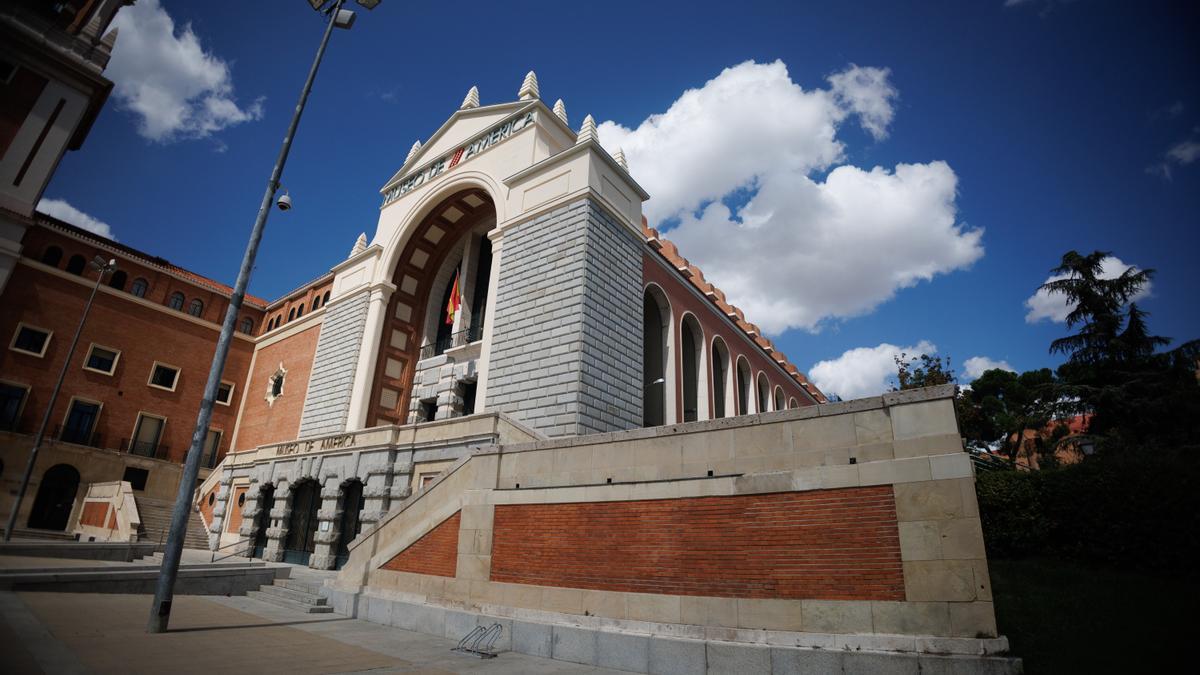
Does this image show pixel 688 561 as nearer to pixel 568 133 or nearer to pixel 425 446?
pixel 425 446

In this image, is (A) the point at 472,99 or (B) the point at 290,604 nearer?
(B) the point at 290,604

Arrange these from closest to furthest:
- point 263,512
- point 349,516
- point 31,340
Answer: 1. point 349,516
2. point 263,512
3. point 31,340

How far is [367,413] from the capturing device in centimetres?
2189

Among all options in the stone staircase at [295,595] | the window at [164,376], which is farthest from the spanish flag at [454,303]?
the window at [164,376]

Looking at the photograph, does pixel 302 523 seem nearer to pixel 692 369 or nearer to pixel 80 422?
pixel 692 369

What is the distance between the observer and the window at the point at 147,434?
29.3 m

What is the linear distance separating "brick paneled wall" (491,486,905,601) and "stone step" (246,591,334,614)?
436 cm

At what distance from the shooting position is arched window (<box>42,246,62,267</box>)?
28000 millimetres

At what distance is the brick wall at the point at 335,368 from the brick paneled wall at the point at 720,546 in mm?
15474

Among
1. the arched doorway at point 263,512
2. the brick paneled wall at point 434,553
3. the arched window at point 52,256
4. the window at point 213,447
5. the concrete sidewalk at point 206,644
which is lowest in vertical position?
the concrete sidewalk at point 206,644

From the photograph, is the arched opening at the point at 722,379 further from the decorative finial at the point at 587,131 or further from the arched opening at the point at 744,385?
the decorative finial at the point at 587,131

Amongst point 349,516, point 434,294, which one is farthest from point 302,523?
point 434,294

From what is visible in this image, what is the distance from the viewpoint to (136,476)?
2894cm

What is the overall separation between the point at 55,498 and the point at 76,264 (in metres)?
11.6
